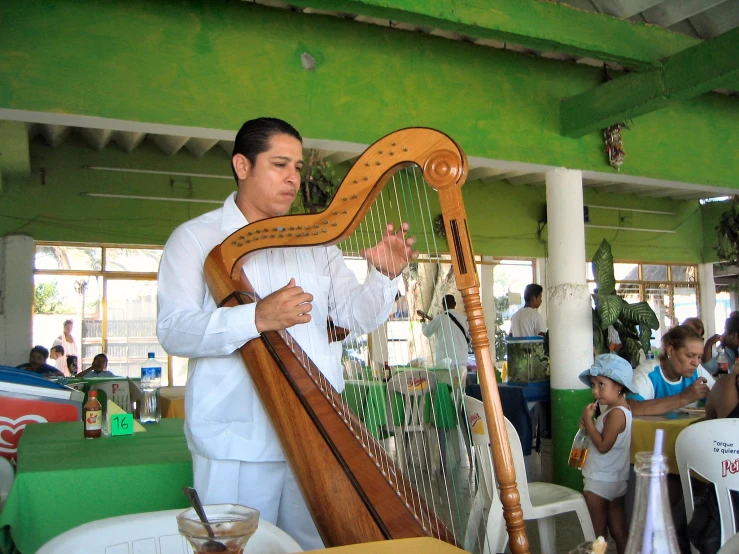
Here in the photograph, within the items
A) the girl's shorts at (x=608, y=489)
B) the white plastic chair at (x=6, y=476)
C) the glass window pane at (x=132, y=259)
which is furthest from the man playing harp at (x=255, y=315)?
the glass window pane at (x=132, y=259)

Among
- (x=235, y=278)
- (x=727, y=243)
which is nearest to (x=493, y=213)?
(x=727, y=243)

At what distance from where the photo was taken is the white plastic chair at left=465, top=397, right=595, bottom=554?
2520 millimetres

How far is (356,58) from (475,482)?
2.49 m

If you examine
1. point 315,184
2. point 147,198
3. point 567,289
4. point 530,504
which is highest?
point 147,198

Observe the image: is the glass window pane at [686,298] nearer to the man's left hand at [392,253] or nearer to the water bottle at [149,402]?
the water bottle at [149,402]

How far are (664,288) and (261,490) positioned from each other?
36.2ft

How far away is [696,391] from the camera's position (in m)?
3.18

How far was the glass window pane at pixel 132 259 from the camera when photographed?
7832mm

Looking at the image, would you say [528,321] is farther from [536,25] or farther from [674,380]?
[536,25]

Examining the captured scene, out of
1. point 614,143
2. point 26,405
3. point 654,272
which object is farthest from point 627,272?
point 26,405

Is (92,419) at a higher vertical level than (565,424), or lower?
Answer: higher

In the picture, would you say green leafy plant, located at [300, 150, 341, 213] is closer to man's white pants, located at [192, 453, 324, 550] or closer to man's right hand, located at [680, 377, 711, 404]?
man's right hand, located at [680, 377, 711, 404]

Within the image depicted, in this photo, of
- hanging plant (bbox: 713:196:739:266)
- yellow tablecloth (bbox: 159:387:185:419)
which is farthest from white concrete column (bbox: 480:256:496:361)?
yellow tablecloth (bbox: 159:387:185:419)

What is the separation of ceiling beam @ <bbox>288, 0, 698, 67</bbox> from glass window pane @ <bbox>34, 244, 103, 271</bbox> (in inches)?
201
